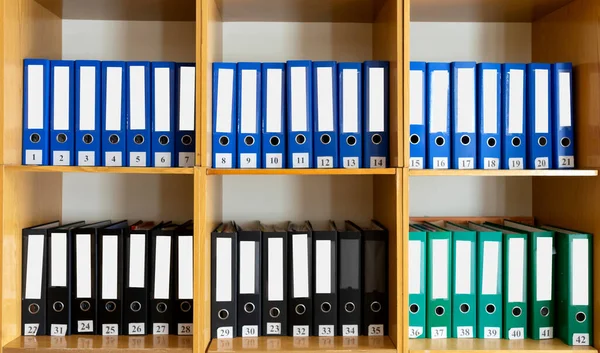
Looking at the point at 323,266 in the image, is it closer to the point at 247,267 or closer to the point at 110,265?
the point at 247,267

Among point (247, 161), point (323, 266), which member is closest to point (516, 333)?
point (323, 266)

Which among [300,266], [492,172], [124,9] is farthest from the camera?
[124,9]

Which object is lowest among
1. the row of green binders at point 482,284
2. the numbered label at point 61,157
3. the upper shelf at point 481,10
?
the row of green binders at point 482,284

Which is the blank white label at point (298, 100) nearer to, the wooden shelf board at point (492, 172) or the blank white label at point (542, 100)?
the wooden shelf board at point (492, 172)

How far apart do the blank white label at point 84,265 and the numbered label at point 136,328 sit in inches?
6.0

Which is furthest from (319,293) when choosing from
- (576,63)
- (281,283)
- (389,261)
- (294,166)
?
(576,63)

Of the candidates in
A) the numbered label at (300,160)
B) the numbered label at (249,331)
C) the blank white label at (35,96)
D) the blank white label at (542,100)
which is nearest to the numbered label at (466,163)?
the blank white label at (542,100)

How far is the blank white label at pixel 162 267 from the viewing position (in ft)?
5.27

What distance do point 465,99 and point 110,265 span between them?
117 centimetres

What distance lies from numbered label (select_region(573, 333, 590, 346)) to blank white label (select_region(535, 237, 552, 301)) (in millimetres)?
125

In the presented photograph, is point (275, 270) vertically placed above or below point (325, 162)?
below

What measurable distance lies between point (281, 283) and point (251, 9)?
90 centimetres

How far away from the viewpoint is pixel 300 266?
1.63 metres

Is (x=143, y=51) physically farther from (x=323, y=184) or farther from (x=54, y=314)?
(x=54, y=314)
